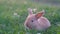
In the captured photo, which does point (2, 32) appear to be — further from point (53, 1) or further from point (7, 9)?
point (53, 1)

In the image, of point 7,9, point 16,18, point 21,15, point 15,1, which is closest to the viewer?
point 16,18

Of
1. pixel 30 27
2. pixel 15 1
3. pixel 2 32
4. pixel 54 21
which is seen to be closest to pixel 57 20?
pixel 54 21

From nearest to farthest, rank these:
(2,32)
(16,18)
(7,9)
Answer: (2,32)
(16,18)
(7,9)

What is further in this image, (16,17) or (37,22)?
(16,17)

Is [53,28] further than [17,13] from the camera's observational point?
No

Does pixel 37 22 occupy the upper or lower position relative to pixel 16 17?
lower

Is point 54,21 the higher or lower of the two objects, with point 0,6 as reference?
lower
